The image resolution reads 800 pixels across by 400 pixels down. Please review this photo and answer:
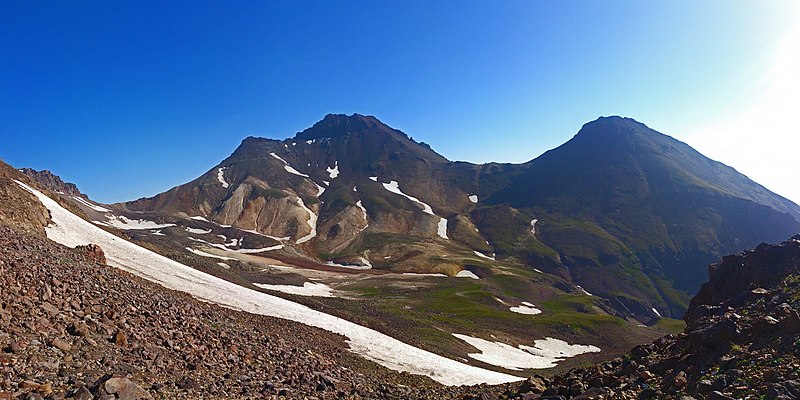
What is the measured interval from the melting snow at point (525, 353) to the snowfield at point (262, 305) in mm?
10480

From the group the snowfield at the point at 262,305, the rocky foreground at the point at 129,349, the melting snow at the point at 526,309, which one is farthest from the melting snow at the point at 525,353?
the melting snow at the point at 526,309

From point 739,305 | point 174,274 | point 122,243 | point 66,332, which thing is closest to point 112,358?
point 66,332

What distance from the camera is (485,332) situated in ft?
237

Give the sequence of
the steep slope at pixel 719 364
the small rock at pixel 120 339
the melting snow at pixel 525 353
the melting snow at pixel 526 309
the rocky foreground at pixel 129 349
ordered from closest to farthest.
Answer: the steep slope at pixel 719 364 < the rocky foreground at pixel 129 349 < the small rock at pixel 120 339 < the melting snow at pixel 525 353 < the melting snow at pixel 526 309

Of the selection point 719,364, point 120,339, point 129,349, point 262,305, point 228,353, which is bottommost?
point 262,305

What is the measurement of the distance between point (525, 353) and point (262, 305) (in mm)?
42582

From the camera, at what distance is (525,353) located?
66875 mm

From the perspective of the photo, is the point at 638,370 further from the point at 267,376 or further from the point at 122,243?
the point at 122,243

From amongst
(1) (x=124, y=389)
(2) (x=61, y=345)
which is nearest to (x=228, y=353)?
(2) (x=61, y=345)

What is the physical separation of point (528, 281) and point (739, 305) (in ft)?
501

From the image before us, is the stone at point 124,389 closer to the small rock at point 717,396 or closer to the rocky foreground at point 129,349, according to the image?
the rocky foreground at point 129,349

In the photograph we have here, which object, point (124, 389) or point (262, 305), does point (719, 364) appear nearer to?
point (124, 389)

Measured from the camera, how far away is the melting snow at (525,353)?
54388mm

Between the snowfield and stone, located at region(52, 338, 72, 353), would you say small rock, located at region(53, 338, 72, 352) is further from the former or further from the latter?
the snowfield
